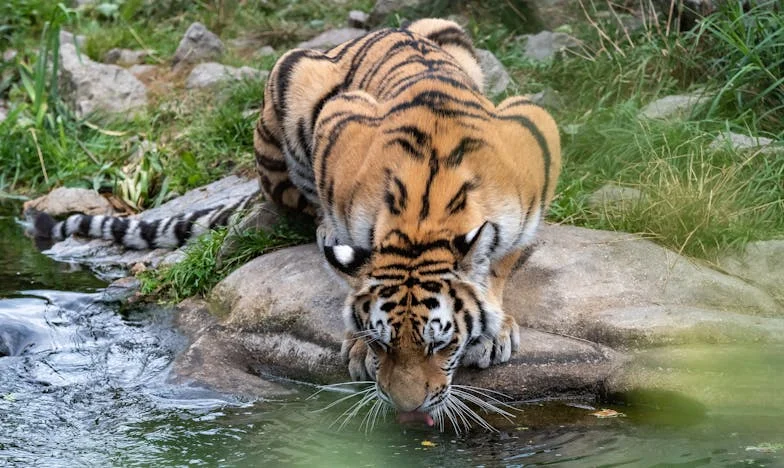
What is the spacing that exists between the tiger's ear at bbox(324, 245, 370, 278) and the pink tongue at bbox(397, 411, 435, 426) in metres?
0.58

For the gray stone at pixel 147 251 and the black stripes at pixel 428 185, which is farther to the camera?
the gray stone at pixel 147 251

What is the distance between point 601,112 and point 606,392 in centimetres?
302

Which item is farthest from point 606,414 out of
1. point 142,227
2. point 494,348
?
point 142,227

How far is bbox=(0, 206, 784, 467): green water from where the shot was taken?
4.02 meters

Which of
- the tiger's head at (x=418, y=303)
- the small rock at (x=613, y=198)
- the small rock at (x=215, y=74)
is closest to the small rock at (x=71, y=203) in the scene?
the small rock at (x=215, y=74)

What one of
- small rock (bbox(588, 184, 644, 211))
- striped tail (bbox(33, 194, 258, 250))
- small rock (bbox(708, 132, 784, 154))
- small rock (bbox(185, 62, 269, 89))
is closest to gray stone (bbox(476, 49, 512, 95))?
small rock (bbox(588, 184, 644, 211))

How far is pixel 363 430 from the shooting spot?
14.4ft

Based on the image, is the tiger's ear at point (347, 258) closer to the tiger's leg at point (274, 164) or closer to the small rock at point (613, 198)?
the tiger's leg at point (274, 164)

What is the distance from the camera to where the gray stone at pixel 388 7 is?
9.52m

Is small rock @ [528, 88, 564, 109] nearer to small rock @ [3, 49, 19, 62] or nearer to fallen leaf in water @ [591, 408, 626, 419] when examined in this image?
fallen leaf in water @ [591, 408, 626, 419]

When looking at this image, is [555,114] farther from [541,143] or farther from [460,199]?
[460,199]

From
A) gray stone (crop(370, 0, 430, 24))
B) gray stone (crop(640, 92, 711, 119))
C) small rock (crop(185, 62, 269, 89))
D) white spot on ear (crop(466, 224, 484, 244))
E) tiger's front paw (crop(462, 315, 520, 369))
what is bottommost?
small rock (crop(185, 62, 269, 89))

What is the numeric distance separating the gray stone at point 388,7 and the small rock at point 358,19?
0.16 m

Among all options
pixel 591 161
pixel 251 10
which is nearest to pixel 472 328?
pixel 591 161
